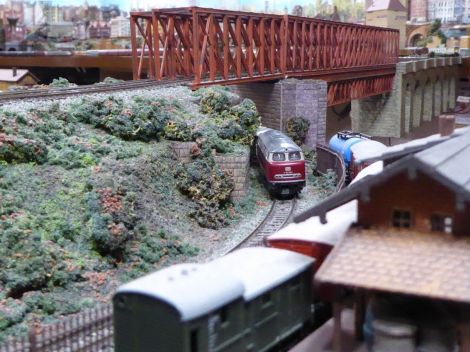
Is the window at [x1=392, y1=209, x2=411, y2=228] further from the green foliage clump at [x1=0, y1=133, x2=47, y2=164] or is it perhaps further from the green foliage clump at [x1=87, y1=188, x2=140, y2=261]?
the green foliage clump at [x1=0, y1=133, x2=47, y2=164]

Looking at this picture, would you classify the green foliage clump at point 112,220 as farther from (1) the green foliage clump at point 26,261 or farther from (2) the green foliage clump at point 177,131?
(2) the green foliage clump at point 177,131

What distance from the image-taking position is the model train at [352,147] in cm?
2811

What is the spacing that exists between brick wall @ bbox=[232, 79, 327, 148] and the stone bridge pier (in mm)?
20144

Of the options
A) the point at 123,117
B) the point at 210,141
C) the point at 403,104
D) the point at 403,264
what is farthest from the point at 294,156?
the point at 403,104

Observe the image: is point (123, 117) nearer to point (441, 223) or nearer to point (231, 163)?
point (231, 163)

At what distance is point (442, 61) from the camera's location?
201ft

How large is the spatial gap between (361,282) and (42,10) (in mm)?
77752

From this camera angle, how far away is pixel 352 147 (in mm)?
30281

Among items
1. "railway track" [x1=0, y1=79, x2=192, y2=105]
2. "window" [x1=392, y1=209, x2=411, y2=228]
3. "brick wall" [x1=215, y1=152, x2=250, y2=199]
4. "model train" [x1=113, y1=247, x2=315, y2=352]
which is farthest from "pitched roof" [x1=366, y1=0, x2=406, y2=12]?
"model train" [x1=113, y1=247, x2=315, y2=352]

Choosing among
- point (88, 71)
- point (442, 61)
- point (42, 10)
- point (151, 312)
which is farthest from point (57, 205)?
point (42, 10)

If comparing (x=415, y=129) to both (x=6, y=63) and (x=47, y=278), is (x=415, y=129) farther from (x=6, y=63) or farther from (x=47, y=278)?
A: (x=47, y=278)

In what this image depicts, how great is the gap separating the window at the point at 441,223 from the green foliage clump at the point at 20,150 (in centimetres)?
1409

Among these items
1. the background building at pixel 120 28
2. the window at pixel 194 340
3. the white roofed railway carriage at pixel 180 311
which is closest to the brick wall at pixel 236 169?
the white roofed railway carriage at pixel 180 311

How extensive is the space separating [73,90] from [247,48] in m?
11.1
